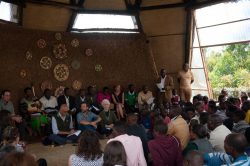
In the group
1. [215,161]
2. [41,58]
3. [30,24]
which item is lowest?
[215,161]

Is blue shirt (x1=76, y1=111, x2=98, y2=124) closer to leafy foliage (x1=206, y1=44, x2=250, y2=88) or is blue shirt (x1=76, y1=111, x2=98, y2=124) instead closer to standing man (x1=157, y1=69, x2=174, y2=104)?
standing man (x1=157, y1=69, x2=174, y2=104)

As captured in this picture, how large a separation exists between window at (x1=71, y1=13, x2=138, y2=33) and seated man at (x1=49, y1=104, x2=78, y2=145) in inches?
149

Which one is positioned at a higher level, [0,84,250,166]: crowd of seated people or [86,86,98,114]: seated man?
[86,86,98,114]: seated man

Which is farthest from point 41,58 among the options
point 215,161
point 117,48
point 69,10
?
point 215,161

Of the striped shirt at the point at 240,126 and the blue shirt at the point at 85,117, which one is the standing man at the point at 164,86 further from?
the striped shirt at the point at 240,126

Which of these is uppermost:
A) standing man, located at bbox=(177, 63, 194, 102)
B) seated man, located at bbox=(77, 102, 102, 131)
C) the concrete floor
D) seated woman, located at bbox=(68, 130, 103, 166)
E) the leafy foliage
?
the leafy foliage

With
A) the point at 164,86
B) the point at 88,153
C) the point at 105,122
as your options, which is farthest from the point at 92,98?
the point at 88,153

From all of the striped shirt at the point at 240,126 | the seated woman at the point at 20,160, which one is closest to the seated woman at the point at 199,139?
the striped shirt at the point at 240,126

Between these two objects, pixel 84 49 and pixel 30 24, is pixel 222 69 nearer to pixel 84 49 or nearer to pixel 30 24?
pixel 84 49

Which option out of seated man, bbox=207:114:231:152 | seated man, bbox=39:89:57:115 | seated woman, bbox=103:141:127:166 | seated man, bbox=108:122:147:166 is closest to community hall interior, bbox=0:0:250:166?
seated man, bbox=39:89:57:115

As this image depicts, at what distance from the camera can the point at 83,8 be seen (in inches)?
402

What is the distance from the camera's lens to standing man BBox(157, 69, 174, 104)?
36.1 feet

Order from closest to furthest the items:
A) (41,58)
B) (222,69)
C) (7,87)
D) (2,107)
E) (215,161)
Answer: (215,161), (2,107), (7,87), (41,58), (222,69)

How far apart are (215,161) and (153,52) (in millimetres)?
8643
